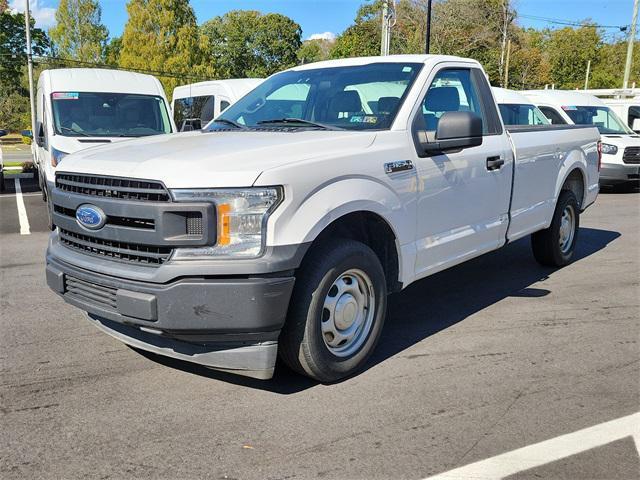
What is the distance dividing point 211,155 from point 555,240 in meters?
4.51

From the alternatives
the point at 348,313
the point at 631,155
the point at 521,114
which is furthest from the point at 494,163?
the point at 631,155

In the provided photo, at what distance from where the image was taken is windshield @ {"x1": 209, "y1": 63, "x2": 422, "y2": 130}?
173 inches

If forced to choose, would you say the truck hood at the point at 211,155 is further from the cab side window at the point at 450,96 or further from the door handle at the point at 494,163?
the door handle at the point at 494,163

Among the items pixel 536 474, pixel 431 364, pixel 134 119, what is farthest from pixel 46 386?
pixel 134 119

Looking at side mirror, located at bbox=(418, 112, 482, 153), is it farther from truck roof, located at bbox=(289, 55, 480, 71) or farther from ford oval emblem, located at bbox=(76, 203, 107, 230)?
ford oval emblem, located at bbox=(76, 203, 107, 230)

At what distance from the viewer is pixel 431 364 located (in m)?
4.16

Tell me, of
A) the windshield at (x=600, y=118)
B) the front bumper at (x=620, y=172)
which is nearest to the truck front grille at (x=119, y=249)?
the front bumper at (x=620, y=172)

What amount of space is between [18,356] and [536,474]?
11.0 feet

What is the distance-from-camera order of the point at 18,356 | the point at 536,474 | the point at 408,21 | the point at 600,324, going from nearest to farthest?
the point at 536,474
the point at 18,356
the point at 600,324
the point at 408,21

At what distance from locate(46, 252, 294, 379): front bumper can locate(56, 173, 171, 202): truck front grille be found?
1.46 feet

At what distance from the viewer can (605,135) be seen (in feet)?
47.5

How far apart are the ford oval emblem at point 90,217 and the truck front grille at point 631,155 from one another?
43.3 feet

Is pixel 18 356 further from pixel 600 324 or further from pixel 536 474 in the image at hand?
pixel 600 324

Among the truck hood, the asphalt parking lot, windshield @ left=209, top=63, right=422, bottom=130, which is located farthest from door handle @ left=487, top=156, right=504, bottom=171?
the truck hood
